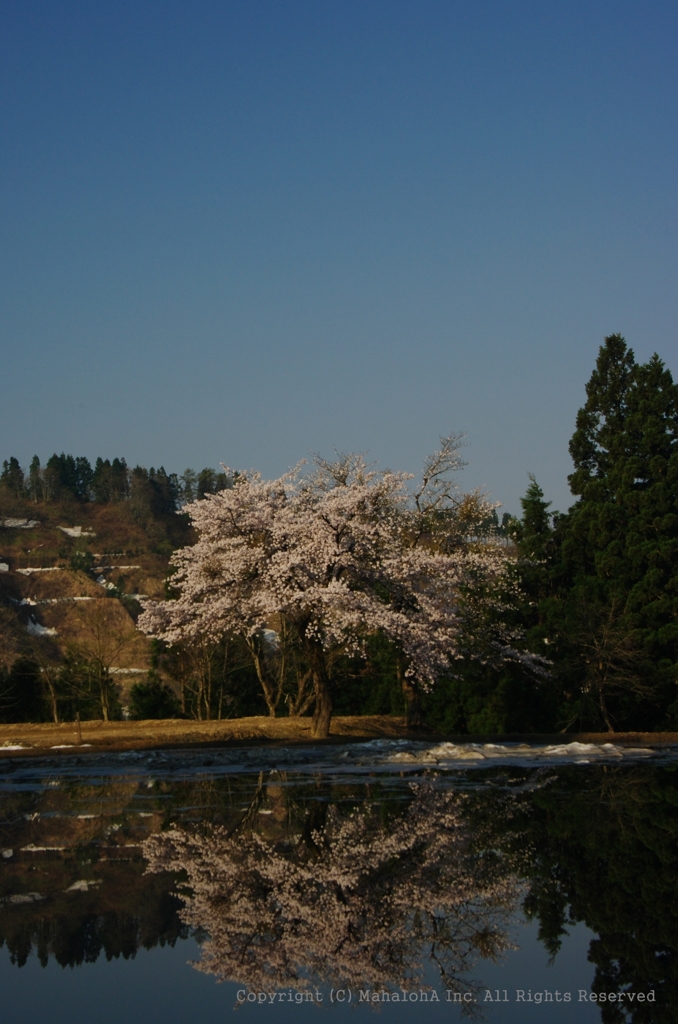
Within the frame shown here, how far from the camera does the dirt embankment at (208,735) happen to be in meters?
27.0

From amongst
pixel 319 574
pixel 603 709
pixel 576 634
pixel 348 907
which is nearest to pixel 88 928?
pixel 348 907

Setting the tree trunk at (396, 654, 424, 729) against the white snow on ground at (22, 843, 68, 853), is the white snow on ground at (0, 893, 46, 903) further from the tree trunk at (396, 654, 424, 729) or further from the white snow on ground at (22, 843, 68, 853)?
the tree trunk at (396, 654, 424, 729)

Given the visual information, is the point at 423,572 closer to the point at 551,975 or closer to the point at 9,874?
the point at 9,874

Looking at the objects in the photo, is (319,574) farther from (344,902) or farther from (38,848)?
(344,902)

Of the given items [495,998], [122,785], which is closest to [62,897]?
[495,998]

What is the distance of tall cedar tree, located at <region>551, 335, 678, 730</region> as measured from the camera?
32.5 meters

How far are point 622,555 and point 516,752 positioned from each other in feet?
50.4

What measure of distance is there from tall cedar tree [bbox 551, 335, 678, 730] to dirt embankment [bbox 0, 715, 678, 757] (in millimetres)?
4013

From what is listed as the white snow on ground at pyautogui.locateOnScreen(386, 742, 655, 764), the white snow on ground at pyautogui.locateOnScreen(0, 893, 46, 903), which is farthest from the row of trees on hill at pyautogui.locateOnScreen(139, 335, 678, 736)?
the white snow on ground at pyautogui.locateOnScreen(0, 893, 46, 903)

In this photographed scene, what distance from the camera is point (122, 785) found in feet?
62.0

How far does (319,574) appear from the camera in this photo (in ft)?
91.6

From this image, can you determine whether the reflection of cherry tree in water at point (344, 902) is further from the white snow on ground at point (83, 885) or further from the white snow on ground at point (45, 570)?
the white snow on ground at point (45, 570)

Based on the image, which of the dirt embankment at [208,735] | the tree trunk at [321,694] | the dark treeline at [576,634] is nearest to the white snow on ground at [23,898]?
the dirt embankment at [208,735]

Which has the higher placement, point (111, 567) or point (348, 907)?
point (111, 567)
